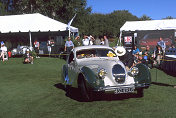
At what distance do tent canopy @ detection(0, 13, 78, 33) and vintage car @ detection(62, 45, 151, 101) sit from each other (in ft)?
54.9

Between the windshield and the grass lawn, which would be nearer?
the grass lawn

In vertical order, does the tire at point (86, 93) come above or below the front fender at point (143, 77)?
below

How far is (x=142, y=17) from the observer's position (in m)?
110

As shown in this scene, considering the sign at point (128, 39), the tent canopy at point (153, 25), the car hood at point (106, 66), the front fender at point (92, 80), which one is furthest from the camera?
the sign at point (128, 39)

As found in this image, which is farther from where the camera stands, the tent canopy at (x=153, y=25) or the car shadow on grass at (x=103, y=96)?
the tent canopy at (x=153, y=25)

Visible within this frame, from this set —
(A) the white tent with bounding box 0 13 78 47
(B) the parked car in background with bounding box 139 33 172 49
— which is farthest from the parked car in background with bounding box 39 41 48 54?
(B) the parked car in background with bounding box 139 33 172 49

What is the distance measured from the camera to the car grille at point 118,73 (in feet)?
23.7

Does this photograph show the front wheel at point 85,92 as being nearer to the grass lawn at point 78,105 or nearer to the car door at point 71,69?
the grass lawn at point 78,105

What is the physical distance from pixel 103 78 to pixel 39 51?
68.8 feet

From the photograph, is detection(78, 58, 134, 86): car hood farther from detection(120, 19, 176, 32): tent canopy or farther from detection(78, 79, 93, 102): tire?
detection(120, 19, 176, 32): tent canopy

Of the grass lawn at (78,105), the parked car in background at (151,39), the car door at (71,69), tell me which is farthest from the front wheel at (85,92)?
the parked car in background at (151,39)

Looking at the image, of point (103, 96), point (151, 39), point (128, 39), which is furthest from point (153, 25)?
point (103, 96)

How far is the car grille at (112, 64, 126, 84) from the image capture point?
723cm

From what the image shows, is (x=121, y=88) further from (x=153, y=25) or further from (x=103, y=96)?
(x=153, y=25)
